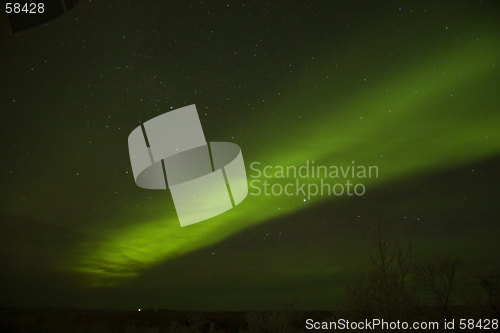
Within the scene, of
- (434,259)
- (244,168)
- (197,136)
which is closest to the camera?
(197,136)

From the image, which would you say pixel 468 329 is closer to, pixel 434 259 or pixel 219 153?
pixel 434 259

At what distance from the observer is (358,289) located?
10164 mm

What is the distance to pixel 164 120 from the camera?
10.5 m

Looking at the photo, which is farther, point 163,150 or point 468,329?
point 163,150

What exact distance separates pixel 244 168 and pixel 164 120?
376 cm

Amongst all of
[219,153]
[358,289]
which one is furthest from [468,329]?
[219,153]

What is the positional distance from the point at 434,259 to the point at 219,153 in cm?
913

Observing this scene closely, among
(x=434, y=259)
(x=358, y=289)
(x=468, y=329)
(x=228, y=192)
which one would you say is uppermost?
(x=228, y=192)

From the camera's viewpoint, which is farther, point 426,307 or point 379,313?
point 426,307

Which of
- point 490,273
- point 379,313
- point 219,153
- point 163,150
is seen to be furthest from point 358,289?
point 163,150

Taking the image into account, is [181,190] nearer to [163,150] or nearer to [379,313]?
[163,150]

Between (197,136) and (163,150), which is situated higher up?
(197,136)

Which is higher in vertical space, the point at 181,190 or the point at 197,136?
the point at 197,136

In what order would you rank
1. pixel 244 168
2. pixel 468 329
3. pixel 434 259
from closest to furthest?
pixel 468 329 < pixel 434 259 < pixel 244 168
